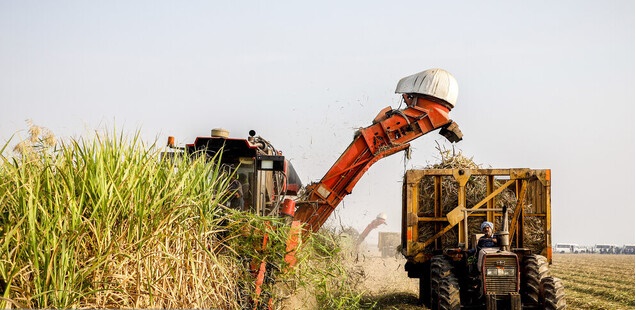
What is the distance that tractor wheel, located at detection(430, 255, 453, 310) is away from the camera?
32.0ft

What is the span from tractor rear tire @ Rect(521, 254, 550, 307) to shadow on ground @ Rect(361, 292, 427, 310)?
2536mm

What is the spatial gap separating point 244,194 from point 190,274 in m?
3.11

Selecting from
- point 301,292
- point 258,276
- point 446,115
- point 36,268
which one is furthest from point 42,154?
point 446,115

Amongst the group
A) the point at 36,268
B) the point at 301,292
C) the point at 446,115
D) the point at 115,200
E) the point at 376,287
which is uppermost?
the point at 446,115

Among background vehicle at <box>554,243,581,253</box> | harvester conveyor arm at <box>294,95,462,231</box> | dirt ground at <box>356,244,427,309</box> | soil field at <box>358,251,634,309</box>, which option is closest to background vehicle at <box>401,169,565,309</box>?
dirt ground at <box>356,244,427,309</box>

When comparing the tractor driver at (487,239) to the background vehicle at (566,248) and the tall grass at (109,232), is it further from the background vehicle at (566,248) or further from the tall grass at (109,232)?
the background vehicle at (566,248)

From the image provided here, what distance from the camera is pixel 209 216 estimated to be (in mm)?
6273

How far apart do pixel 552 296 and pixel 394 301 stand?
3.89 meters

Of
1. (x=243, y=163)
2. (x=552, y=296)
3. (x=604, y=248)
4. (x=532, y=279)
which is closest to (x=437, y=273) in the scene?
(x=532, y=279)

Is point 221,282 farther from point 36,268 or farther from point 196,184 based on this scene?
point 36,268

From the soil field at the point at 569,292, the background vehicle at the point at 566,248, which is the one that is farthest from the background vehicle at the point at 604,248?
the soil field at the point at 569,292

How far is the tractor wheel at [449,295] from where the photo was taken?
373 inches

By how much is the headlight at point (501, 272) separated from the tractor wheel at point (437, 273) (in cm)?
64

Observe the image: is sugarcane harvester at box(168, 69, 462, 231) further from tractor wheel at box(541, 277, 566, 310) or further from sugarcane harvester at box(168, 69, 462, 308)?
tractor wheel at box(541, 277, 566, 310)
